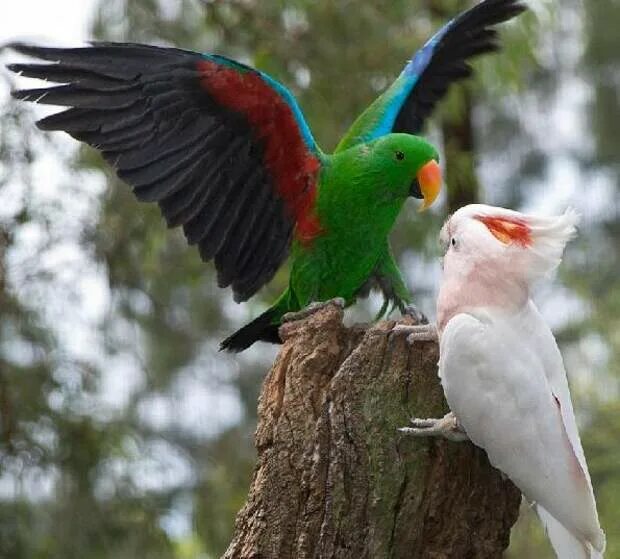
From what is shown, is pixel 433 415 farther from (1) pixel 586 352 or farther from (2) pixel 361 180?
(1) pixel 586 352

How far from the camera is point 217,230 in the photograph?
4055mm

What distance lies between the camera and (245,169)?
4.12 m

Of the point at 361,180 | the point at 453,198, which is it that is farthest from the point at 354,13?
the point at 361,180

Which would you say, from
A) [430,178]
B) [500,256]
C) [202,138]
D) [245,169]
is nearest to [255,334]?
[245,169]

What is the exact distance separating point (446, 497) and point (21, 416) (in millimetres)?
3285

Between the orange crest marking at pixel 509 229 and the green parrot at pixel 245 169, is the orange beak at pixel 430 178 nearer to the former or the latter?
the green parrot at pixel 245 169

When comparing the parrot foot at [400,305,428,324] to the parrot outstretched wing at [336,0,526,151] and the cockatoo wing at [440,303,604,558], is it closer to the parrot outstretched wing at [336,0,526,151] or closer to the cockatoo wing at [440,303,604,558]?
the cockatoo wing at [440,303,604,558]

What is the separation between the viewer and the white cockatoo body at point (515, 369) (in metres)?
2.87

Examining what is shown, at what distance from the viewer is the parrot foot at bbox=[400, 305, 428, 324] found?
350 cm

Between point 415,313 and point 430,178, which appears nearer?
point 415,313

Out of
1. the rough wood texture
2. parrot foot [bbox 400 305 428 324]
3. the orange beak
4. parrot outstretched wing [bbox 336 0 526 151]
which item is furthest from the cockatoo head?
parrot outstretched wing [bbox 336 0 526 151]

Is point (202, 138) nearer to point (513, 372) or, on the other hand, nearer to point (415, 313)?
point (415, 313)

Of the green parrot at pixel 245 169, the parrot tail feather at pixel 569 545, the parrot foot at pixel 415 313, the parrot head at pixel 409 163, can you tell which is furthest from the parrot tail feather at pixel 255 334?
the parrot tail feather at pixel 569 545

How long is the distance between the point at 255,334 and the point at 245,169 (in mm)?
590
